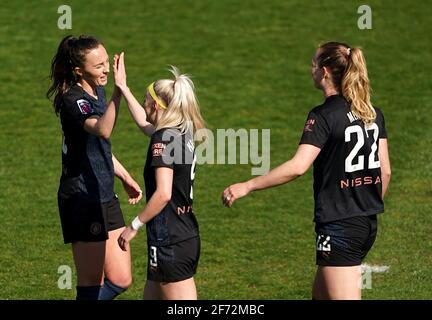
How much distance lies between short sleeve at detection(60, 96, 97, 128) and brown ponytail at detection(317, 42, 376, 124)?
202 cm

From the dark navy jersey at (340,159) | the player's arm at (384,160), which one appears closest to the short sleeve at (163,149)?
the dark navy jersey at (340,159)

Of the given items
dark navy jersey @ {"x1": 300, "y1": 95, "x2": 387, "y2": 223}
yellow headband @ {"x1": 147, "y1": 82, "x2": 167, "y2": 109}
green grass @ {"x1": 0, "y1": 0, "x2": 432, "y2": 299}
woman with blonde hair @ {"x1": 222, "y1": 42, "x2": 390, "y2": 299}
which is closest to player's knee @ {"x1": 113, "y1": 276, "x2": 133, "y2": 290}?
green grass @ {"x1": 0, "y1": 0, "x2": 432, "y2": 299}

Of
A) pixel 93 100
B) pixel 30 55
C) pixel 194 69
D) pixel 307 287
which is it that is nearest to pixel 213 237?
pixel 307 287

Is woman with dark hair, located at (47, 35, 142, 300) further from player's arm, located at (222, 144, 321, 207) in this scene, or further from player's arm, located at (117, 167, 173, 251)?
player's arm, located at (222, 144, 321, 207)

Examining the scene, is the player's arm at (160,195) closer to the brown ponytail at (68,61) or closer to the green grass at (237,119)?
the brown ponytail at (68,61)

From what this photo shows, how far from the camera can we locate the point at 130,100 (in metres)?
8.94

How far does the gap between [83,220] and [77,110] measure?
3.17 ft

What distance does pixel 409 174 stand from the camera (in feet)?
48.7

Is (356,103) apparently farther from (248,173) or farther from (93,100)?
(248,173)

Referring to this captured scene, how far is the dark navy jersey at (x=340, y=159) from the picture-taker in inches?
330

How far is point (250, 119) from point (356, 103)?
8.63 m

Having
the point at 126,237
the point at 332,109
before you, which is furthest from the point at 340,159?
the point at 126,237

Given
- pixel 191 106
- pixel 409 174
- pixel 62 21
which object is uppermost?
pixel 62 21

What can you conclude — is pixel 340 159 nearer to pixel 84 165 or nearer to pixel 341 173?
pixel 341 173
